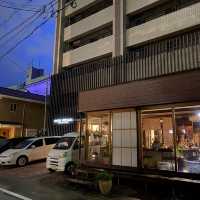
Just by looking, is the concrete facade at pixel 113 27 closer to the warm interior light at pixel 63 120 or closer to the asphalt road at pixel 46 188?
the warm interior light at pixel 63 120

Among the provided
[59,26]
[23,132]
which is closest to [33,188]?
[23,132]

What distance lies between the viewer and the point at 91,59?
25875 mm

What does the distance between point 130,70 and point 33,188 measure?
41.4 ft

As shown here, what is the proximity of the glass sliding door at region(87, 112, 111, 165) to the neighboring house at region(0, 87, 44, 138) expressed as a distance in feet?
47.4

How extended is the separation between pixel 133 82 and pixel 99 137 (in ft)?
10.7

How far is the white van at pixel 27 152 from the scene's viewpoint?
15.2 metres

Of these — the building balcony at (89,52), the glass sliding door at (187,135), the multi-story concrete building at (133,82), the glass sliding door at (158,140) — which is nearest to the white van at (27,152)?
the multi-story concrete building at (133,82)

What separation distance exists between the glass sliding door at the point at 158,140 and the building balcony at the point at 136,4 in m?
15.0

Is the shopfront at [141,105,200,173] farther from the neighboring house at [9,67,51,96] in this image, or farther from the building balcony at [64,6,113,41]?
the neighboring house at [9,67,51,96]

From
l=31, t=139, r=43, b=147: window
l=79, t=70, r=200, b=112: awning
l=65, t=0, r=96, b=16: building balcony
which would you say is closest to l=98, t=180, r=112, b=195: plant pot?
l=79, t=70, r=200, b=112: awning

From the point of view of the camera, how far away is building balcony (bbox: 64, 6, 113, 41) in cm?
2513

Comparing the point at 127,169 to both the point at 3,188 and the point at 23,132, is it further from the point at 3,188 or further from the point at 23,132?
the point at 23,132

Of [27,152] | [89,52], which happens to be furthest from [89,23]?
[27,152]

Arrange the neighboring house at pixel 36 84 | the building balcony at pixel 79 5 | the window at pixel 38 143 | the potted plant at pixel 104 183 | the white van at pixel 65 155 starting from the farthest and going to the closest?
1. the neighboring house at pixel 36 84
2. the building balcony at pixel 79 5
3. the window at pixel 38 143
4. the white van at pixel 65 155
5. the potted plant at pixel 104 183
